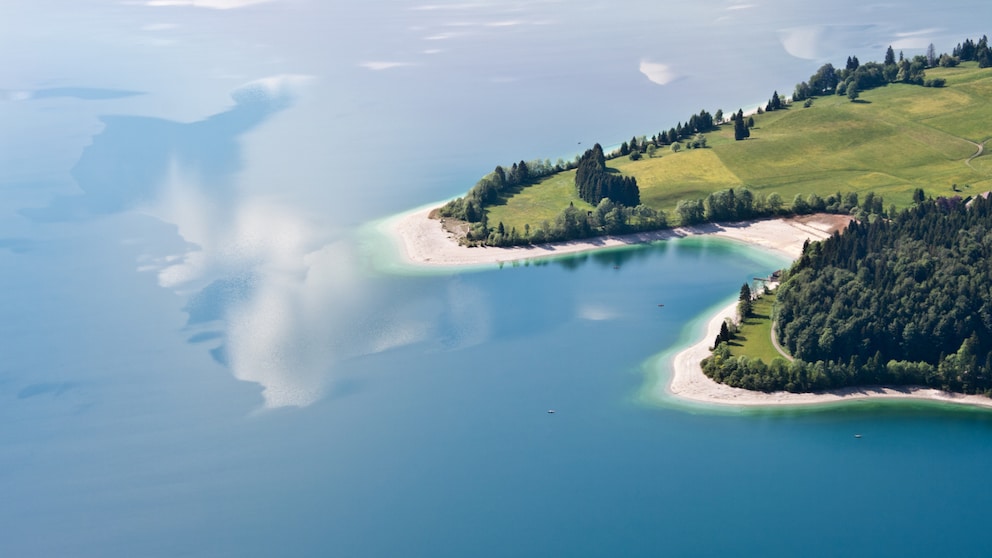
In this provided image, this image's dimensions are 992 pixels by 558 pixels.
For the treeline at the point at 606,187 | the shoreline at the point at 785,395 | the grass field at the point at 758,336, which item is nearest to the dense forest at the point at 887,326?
the shoreline at the point at 785,395

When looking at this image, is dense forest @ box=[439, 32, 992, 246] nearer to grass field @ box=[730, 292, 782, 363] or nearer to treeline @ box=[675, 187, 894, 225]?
treeline @ box=[675, 187, 894, 225]

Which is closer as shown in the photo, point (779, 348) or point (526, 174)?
point (779, 348)

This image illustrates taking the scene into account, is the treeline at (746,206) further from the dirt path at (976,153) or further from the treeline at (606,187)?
the dirt path at (976,153)

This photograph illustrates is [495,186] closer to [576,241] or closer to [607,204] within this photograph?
[607,204]

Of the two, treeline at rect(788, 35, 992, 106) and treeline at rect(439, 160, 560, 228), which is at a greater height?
treeline at rect(788, 35, 992, 106)

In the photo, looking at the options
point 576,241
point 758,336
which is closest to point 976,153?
point 576,241

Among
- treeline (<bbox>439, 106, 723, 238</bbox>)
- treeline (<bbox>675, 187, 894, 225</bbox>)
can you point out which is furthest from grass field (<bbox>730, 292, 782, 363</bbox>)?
treeline (<bbox>439, 106, 723, 238</bbox>)
